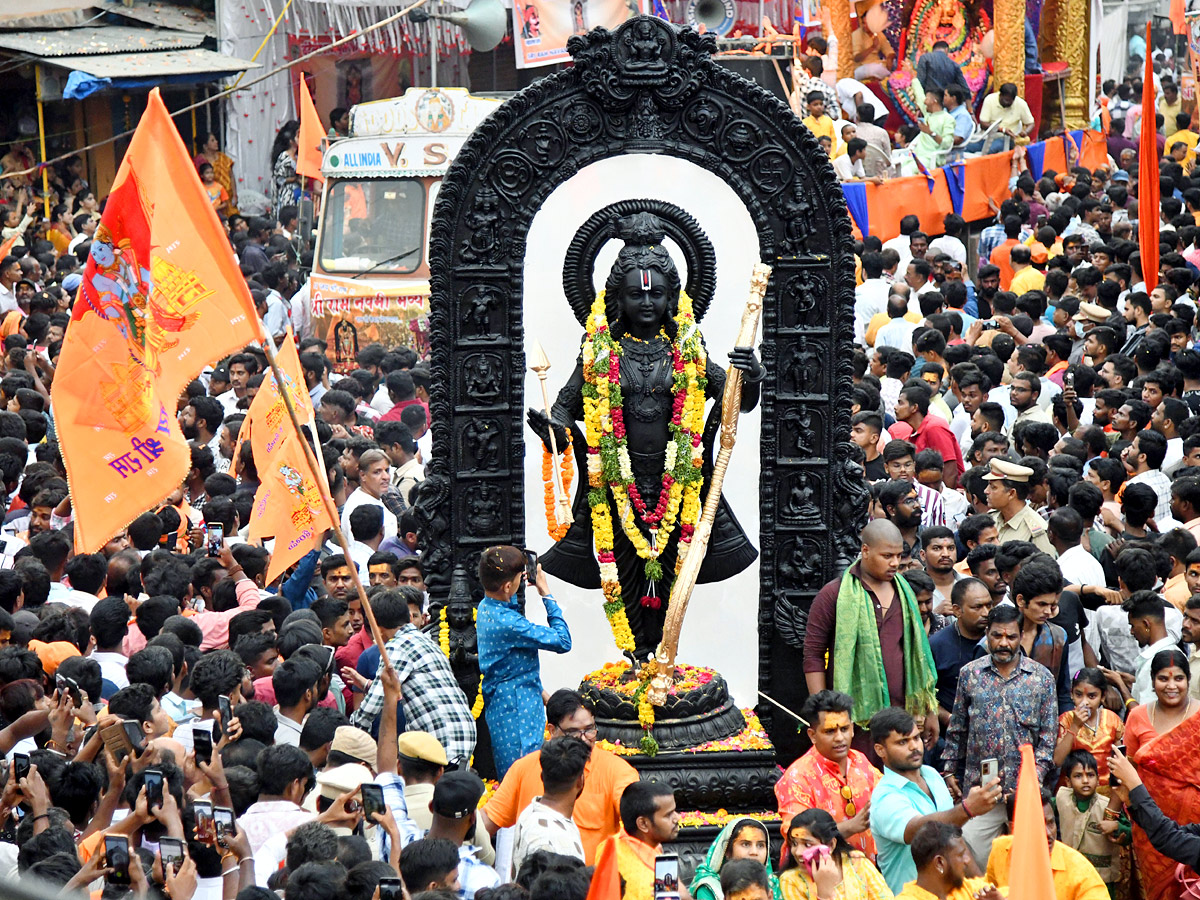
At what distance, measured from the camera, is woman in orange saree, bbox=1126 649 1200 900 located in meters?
6.74

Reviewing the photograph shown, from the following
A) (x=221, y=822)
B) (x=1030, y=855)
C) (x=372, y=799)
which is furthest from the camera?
(x=372, y=799)

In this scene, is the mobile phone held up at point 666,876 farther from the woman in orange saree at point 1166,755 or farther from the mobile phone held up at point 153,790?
the woman in orange saree at point 1166,755

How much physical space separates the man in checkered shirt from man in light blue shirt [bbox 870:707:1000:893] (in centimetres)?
167

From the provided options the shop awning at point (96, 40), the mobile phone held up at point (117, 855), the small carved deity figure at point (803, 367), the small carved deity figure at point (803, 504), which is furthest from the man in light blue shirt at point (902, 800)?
the shop awning at point (96, 40)

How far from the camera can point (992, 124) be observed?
21.3 m

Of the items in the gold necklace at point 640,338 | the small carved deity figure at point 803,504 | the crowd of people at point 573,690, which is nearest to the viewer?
the crowd of people at point 573,690

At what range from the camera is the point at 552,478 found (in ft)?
27.6

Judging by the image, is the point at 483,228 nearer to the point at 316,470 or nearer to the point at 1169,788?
the point at 316,470

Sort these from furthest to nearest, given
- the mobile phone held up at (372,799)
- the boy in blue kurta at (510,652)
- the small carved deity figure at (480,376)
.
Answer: the small carved deity figure at (480,376) → the boy in blue kurta at (510,652) → the mobile phone held up at (372,799)

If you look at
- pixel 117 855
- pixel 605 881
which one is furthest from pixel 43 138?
pixel 605 881

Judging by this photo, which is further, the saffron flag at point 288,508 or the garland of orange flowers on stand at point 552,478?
the saffron flag at point 288,508

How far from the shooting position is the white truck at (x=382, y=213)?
1532 cm

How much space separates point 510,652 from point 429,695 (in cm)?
53

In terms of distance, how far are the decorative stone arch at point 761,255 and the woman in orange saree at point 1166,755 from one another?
77.7 inches
